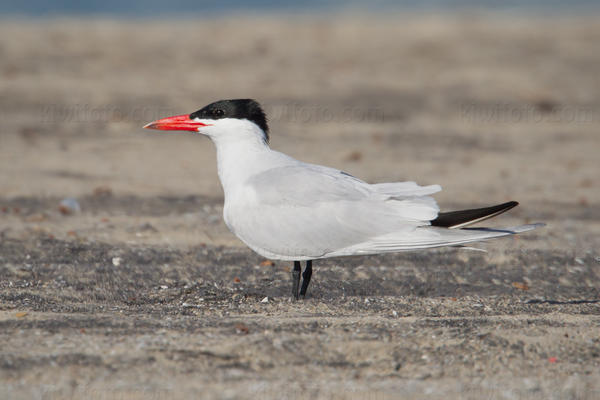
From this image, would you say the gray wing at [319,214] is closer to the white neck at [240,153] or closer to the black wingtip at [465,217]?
the black wingtip at [465,217]

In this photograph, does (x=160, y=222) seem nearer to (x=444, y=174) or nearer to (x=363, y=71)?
(x=444, y=174)

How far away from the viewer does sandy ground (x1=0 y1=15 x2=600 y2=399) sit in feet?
11.6

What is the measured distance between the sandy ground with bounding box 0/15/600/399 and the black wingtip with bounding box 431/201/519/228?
1.71ft

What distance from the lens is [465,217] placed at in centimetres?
437

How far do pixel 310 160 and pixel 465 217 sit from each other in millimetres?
5191

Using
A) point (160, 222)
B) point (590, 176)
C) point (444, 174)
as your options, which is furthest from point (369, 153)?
point (160, 222)

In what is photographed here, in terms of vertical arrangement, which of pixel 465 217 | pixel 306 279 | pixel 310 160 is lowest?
pixel 306 279

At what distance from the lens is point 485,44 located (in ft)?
50.7

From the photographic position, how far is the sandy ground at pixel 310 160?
3.55 meters

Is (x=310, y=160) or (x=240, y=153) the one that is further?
Result: (x=310, y=160)

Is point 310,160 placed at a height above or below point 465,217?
below

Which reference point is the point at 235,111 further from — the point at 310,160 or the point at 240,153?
the point at 310,160

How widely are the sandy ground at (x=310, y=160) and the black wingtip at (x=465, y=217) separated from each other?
52 centimetres

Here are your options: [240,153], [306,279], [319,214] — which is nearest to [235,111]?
[240,153]
